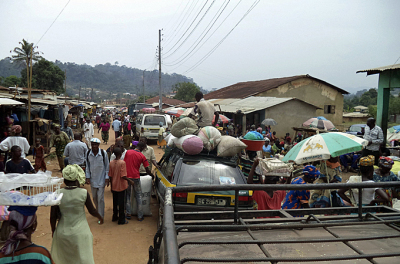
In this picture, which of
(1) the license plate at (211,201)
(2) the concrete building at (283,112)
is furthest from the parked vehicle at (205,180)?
(2) the concrete building at (283,112)

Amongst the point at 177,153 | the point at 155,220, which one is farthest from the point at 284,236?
the point at 155,220

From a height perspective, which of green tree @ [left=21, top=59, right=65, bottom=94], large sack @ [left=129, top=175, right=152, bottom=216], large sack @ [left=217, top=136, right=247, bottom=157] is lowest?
large sack @ [left=129, top=175, right=152, bottom=216]

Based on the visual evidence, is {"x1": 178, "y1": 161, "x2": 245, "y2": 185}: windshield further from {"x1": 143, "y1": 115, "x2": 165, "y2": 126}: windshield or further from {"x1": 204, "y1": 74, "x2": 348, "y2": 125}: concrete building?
{"x1": 204, "y1": 74, "x2": 348, "y2": 125}: concrete building

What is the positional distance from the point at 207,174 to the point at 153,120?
13.6m

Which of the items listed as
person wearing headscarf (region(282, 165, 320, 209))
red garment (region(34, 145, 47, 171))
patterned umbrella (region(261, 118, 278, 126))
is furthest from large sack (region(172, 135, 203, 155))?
patterned umbrella (region(261, 118, 278, 126))

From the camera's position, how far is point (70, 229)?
139 inches

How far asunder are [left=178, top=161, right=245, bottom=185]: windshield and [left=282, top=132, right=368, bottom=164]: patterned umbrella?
3.50 ft

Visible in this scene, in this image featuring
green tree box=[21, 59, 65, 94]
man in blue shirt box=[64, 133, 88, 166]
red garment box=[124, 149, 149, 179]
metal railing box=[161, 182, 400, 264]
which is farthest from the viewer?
green tree box=[21, 59, 65, 94]

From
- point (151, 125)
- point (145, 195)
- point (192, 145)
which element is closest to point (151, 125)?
point (151, 125)

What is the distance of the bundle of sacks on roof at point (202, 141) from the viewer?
19.1 feet

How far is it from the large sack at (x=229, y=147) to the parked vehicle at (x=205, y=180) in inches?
5.0

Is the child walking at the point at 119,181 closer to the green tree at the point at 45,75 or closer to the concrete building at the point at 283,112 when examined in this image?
the concrete building at the point at 283,112

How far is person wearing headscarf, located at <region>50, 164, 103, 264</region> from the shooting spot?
11.5 feet

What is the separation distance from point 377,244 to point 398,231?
1.40ft
